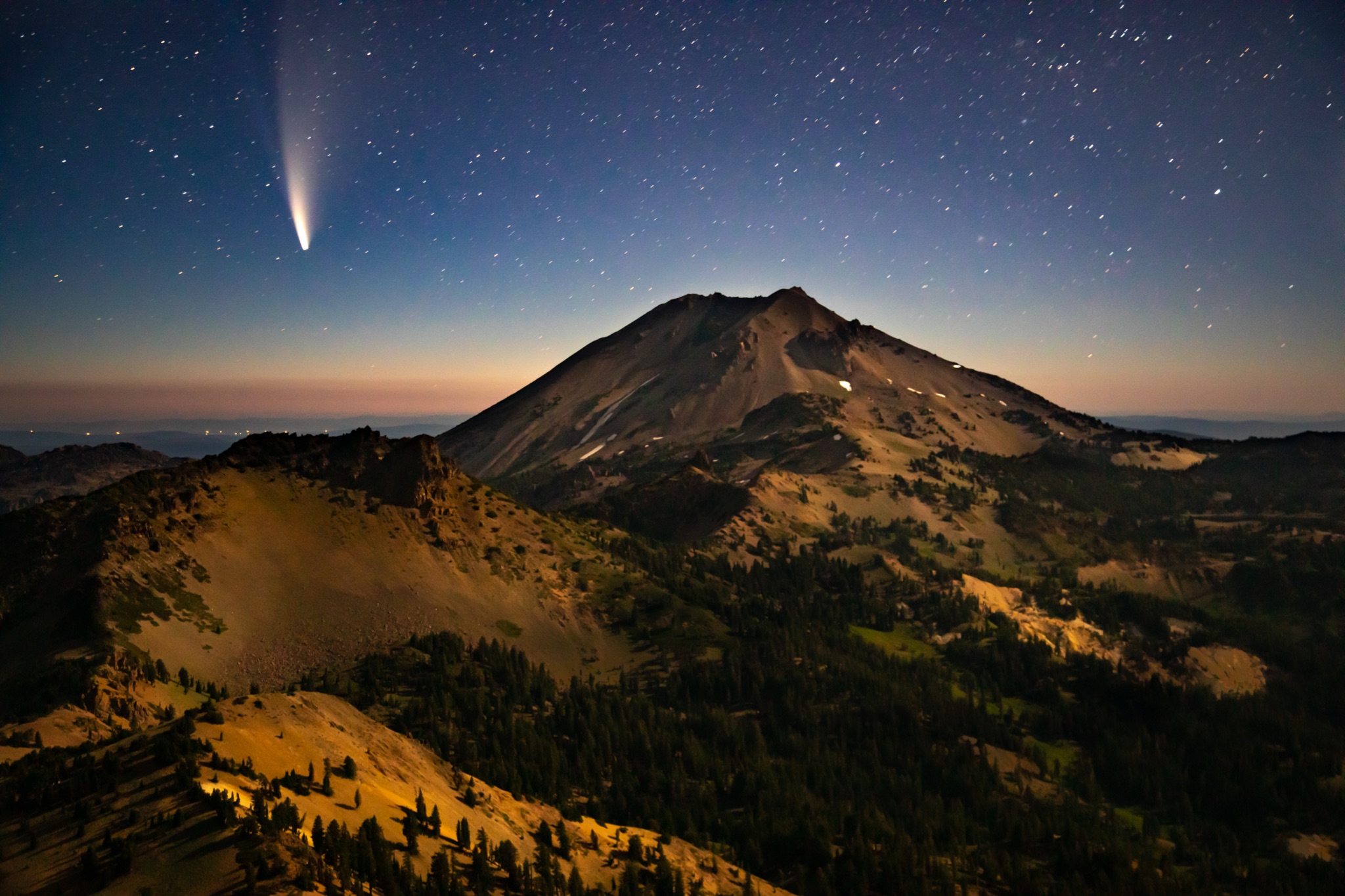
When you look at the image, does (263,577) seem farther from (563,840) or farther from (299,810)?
(299,810)

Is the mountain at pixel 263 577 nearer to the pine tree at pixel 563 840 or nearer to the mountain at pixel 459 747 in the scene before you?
the mountain at pixel 459 747

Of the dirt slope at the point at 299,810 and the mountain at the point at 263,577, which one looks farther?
the mountain at the point at 263,577

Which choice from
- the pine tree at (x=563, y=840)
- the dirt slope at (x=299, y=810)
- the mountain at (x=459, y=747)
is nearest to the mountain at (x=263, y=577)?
the mountain at (x=459, y=747)

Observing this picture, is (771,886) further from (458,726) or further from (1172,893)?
(1172,893)

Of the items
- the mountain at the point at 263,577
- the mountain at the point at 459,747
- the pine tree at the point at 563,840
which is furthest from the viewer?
the mountain at the point at 263,577

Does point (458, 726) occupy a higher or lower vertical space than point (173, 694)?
lower

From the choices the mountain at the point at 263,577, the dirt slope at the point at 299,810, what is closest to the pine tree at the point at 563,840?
the dirt slope at the point at 299,810

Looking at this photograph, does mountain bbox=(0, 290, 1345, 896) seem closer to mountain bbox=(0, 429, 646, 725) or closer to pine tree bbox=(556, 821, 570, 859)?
mountain bbox=(0, 429, 646, 725)

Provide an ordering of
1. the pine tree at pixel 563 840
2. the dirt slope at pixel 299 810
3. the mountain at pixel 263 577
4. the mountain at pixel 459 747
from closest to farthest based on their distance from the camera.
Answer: the dirt slope at pixel 299 810
the mountain at pixel 459 747
the pine tree at pixel 563 840
the mountain at pixel 263 577

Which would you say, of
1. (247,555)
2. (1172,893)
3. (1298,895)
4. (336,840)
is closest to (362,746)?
(336,840)

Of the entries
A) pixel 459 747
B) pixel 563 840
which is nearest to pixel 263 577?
pixel 459 747

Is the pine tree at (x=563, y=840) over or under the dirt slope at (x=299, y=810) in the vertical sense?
under
